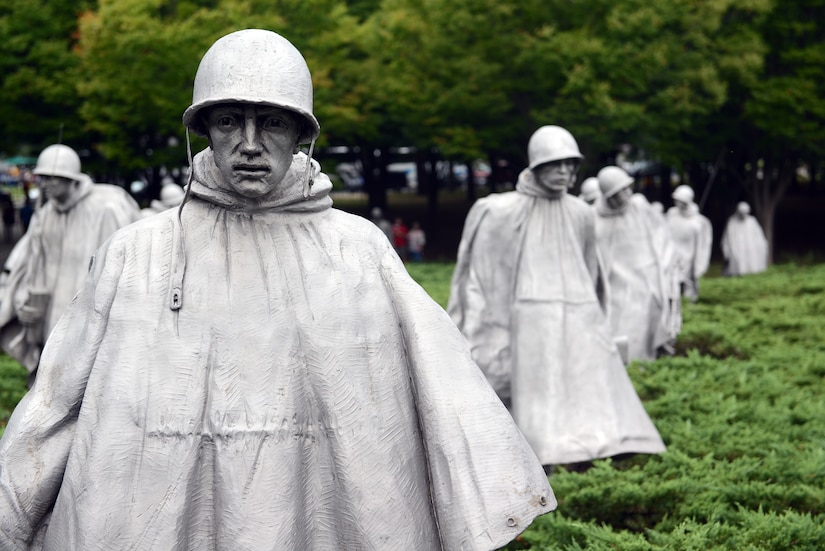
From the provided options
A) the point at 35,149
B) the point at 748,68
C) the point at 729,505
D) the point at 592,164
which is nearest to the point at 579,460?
the point at 729,505

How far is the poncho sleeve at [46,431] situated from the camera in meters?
3.86

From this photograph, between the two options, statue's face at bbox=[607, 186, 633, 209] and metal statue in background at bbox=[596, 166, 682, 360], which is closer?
statue's face at bbox=[607, 186, 633, 209]

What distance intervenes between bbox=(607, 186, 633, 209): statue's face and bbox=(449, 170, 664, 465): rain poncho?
4.99 metres

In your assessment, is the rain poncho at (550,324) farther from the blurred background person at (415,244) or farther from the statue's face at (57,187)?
the blurred background person at (415,244)

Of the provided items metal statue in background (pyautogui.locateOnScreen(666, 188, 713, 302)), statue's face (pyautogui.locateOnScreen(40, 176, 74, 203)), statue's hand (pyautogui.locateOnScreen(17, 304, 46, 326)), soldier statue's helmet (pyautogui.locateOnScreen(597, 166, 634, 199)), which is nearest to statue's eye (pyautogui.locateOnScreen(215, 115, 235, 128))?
statue's face (pyautogui.locateOnScreen(40, 176, 74, 203))

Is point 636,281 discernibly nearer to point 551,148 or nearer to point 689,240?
point 551,148

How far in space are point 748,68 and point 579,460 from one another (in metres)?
24.3

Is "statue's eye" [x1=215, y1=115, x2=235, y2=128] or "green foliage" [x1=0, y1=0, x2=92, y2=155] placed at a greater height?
"green foliage" [x1=0, y1=0, x2=92, y2=155]

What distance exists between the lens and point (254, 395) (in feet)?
12.7

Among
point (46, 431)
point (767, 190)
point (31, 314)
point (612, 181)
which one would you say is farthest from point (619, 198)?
point (767, 190)

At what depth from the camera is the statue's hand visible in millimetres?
12914

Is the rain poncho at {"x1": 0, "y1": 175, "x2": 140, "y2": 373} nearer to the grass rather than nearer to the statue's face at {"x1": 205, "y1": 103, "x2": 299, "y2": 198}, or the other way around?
the grass

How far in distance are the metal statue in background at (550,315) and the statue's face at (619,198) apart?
16.2ft

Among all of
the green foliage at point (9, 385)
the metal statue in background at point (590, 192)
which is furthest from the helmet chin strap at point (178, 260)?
the metal statue in background at point (590, 192)
